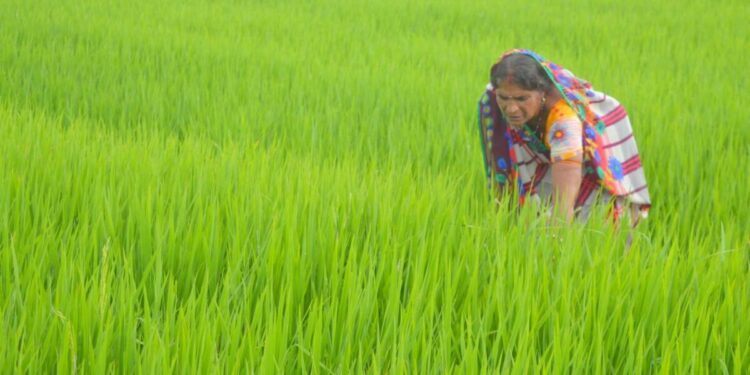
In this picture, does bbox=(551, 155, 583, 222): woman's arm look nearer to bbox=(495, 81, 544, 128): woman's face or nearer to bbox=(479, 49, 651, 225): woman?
bbox=(479, 49, 651, 225): woman

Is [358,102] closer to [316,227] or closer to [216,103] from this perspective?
[216,103]

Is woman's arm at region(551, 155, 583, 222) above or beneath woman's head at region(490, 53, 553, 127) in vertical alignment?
beneath

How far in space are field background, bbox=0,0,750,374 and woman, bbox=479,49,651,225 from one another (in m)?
0.15

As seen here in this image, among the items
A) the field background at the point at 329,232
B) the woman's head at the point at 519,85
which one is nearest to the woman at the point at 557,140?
the woman's head at the point at 519,85

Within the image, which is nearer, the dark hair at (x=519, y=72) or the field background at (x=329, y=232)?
the field background at (x=329, y=232)

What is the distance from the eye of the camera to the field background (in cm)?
123

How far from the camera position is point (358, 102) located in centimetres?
398

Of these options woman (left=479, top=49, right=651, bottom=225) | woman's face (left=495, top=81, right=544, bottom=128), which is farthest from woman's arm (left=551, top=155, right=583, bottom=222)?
woman's face (left=495, top=81, right=544, bottom=128)

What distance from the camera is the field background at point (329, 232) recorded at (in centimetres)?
123

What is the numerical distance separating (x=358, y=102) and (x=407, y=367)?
2846 millimetres

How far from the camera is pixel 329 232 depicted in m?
1.70

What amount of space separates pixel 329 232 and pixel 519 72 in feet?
2.62

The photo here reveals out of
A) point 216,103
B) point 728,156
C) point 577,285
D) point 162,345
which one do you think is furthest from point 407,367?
point 216,103

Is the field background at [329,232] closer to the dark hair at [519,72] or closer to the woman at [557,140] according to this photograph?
the woman at [557,140]
